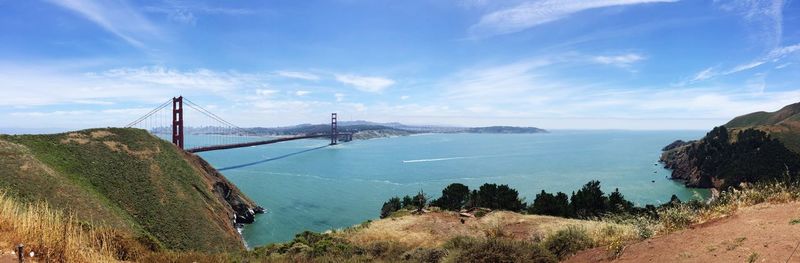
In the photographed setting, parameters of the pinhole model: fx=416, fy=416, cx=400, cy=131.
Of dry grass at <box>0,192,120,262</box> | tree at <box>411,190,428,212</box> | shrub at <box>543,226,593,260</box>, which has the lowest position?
tree at <box>411,190,428,212</box>

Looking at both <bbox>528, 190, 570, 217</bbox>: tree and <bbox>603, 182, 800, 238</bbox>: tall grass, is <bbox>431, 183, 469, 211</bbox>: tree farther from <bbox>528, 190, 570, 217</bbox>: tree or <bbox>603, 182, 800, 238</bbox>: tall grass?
<bbox>603, 182, 800, 238</bbox>: tall grass

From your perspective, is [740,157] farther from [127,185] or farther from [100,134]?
[100,134]

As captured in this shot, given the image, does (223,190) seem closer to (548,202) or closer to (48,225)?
(548,202)

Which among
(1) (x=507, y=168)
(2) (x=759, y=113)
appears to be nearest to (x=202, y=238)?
(1) (x=507, y=168)

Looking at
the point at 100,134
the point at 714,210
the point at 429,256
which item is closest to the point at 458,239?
the point at 429,256

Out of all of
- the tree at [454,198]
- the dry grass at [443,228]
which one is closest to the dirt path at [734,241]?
the dry grass at [443,228]

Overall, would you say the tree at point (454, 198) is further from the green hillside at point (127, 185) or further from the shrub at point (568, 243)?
the shrub at point (568, 243)

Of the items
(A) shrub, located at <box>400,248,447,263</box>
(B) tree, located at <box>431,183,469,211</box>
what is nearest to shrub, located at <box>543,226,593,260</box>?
(A) shrub, located at <box>400,248,447,263</box>
